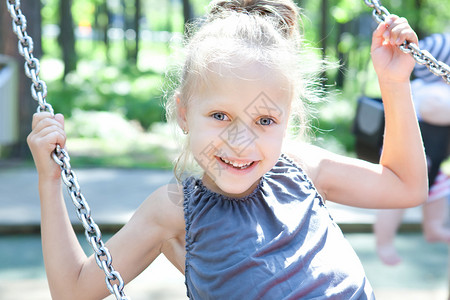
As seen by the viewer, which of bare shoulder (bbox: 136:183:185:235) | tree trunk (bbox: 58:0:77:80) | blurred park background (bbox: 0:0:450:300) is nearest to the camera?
bare shoulder (bbox: 136:183:185:235)

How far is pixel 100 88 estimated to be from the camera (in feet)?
45.8

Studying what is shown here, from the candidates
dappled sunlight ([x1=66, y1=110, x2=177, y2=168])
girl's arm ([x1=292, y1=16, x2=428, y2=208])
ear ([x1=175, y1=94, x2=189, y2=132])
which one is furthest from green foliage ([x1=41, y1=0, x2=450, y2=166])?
ear ([x1=175, y1=94, x2=189, y2=132])

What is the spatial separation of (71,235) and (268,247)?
51cm

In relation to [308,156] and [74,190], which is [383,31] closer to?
[308,156]

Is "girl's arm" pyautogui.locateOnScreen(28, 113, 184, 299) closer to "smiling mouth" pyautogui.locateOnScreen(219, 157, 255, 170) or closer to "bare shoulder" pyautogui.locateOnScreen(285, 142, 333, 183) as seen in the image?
"smiling mouth" pyautogui.locateOnScreen(219, 157, 255, 170)

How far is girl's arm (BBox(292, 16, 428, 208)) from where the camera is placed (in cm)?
175

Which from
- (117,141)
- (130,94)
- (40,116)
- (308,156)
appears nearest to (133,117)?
(130,94)

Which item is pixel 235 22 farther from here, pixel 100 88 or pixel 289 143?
pixel 100 88

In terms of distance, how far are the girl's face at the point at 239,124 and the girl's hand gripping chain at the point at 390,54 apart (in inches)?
14.0

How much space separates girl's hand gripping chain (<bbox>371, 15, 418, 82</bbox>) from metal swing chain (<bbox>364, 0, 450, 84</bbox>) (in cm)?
2

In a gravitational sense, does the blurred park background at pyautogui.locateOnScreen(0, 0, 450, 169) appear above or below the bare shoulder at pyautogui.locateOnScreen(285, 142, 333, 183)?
below

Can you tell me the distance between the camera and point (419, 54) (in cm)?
166

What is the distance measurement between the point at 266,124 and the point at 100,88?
1283 centimetres

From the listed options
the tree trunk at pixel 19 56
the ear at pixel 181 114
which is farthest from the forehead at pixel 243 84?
the tree trunk at pixel 19 56
